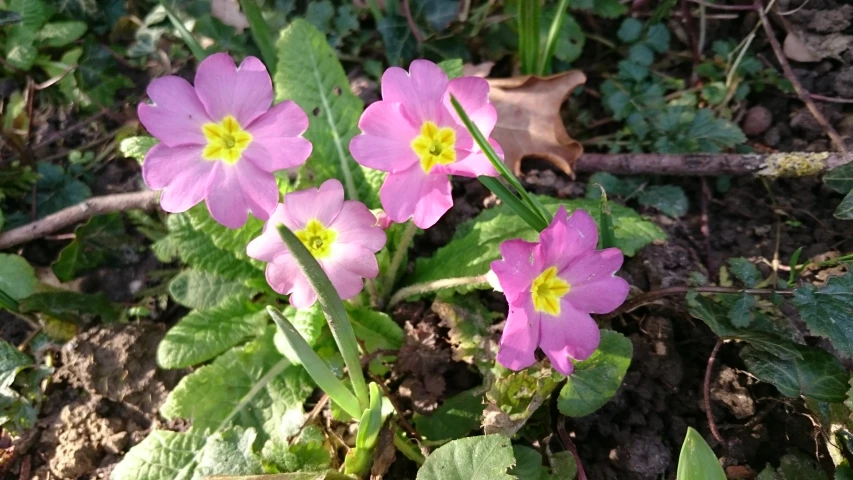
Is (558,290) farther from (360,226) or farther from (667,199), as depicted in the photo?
(667,199)

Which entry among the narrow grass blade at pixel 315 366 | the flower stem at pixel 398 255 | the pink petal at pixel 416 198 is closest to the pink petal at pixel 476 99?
the pink petal at pixel 416 198

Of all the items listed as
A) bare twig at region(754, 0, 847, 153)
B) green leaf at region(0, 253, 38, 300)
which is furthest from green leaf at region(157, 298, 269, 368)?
bare twig at region(754, 0, 847, 153)

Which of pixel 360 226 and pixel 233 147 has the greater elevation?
pixel 233 147

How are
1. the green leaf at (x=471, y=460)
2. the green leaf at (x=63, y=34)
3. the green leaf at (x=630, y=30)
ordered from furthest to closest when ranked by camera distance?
the green leaf at (x=63, y=34), the green leaf at (x=630, y=30), the green leaf at (x=471, y=460)

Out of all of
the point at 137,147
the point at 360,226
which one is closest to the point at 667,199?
the point at 360,226

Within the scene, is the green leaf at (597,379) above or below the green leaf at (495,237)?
below

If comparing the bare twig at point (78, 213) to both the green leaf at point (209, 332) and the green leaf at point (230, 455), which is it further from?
the green leaf at point (230, 455)

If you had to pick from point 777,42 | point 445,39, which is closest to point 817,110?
point 777,42
